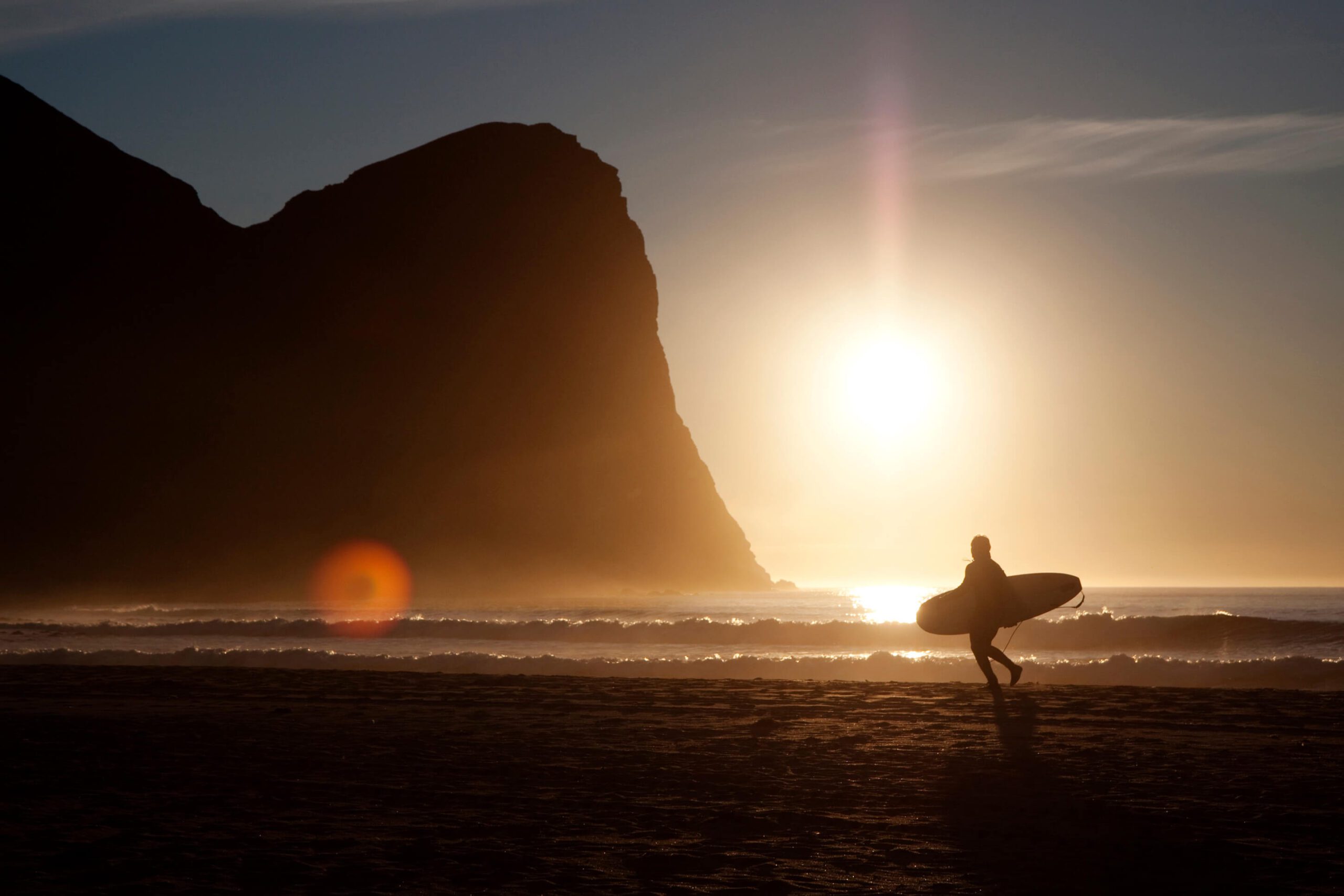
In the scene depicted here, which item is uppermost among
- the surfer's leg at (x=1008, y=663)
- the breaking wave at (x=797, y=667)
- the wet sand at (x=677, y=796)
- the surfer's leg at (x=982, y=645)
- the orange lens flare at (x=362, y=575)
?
the orange lens flare at (x=362, y=575)

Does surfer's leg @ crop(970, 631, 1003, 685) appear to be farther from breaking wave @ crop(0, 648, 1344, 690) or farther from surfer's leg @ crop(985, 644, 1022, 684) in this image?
breaking wave @ crop(0, 648, 1344, 690)

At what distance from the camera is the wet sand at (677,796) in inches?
203

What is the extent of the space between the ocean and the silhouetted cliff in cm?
4468

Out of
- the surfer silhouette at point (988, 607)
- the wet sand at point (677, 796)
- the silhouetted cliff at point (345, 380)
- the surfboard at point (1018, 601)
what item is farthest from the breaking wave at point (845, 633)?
the silhouetted cliff at point (345, 380)

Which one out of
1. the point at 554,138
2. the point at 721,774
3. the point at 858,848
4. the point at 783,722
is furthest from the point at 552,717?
the point at 554,138

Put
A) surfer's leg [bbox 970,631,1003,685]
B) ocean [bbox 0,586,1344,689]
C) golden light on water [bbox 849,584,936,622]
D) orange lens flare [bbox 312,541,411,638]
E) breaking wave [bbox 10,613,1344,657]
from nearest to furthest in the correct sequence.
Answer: surfer's leg [bbox 970,631,1003,685]
ocean [bbox 0,586,1344,689]
breaking wave [bbox 10,613,1344,657]
golden light on water [bbox 849,584,936,622]
orange lens flare [bbox 312,541,411,638]

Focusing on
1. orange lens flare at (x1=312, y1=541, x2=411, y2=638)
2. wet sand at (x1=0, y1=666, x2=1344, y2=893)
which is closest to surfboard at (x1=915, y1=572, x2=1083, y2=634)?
wet sand at (x1=0, y1=666, x2=1344, y2=893)

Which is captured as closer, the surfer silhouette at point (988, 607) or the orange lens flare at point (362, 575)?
the surfer silhouette at point (988, 607)

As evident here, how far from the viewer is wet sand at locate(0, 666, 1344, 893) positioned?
5.17m

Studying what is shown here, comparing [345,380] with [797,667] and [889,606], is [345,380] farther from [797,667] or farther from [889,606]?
[797,667]

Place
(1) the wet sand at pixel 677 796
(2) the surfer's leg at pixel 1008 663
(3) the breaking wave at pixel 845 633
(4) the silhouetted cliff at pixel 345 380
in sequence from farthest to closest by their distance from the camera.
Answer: (4) the silhouetted cliff at pixel 345 380 < (3) the breaking wave at pixel 845 633 < (2) the surfer's leg at pixel 1008 663 < (1) the wet sand at pixel 677 796

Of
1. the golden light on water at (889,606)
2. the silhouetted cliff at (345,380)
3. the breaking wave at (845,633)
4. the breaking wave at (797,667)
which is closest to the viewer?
the breaking wave at (797,667)

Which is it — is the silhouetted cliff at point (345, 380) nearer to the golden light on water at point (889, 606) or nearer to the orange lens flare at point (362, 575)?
the orange lens flare at point (362, 575)

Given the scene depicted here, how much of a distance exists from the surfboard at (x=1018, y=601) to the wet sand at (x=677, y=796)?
16.3 feet
